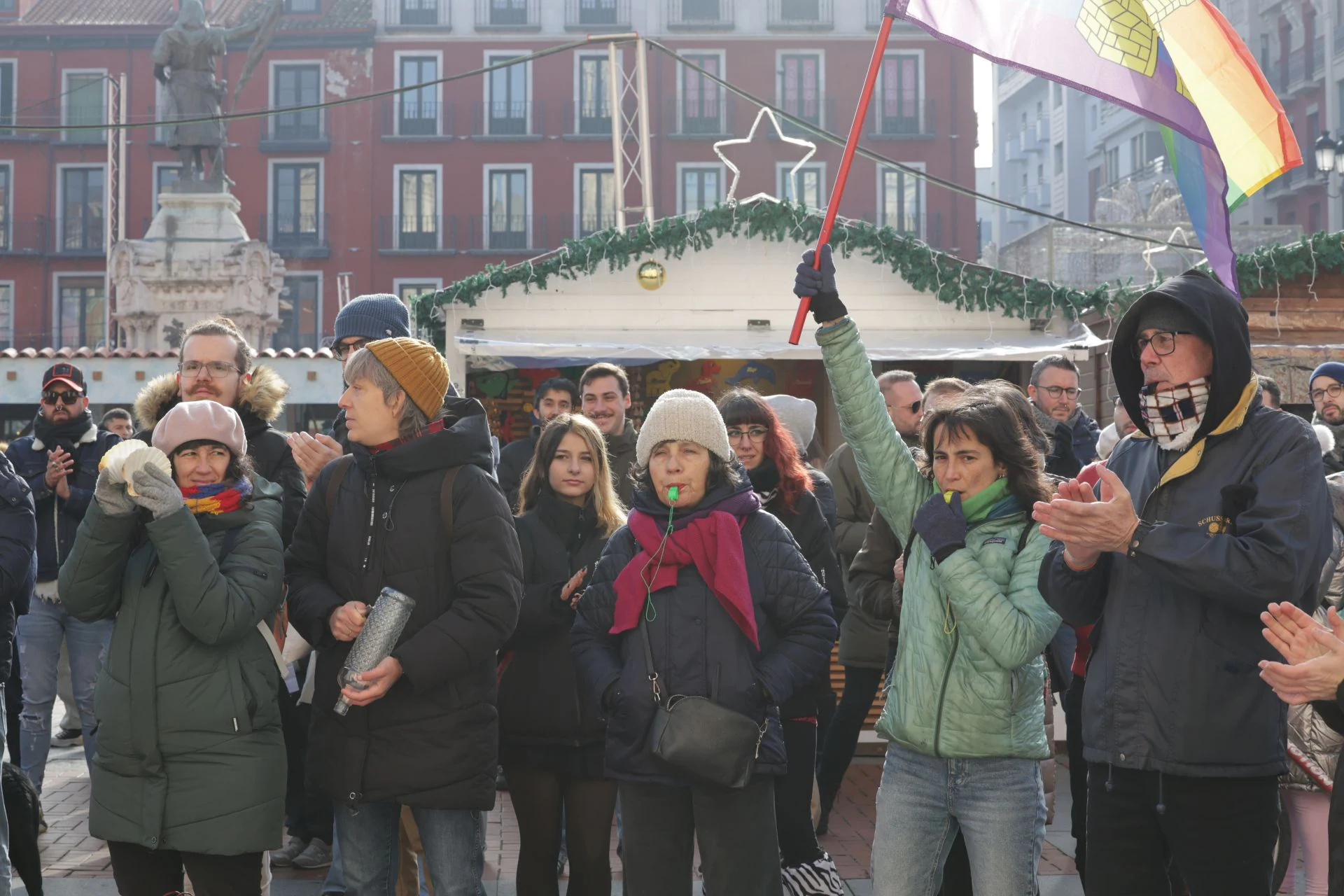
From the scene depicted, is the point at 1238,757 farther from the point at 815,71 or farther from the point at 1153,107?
the point at 815,71

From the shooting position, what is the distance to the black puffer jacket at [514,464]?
21.2 ft

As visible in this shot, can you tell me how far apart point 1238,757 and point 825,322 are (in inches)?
62.2

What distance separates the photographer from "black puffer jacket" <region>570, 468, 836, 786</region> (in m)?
4.14

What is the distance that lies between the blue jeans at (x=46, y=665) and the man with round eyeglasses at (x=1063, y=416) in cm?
461

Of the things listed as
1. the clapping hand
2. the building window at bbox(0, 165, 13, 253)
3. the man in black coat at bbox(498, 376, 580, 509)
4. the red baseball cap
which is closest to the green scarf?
the clapping hand

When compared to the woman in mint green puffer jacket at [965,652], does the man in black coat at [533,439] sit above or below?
above

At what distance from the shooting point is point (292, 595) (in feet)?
14.5

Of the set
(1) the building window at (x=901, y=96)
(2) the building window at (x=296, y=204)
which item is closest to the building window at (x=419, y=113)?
(2) the building window at (x=296, y=204)

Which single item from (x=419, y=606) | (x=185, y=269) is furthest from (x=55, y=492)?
(x=185, y=269)

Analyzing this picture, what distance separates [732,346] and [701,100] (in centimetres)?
3529

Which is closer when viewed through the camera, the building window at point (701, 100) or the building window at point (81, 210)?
the building window at point (81, 210)

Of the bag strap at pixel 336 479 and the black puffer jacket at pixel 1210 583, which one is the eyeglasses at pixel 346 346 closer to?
the bag strap at pixel 336 479

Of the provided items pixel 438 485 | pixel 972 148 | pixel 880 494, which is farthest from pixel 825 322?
pixel 972 148

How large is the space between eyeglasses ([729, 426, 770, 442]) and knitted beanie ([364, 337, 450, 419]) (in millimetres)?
1523
